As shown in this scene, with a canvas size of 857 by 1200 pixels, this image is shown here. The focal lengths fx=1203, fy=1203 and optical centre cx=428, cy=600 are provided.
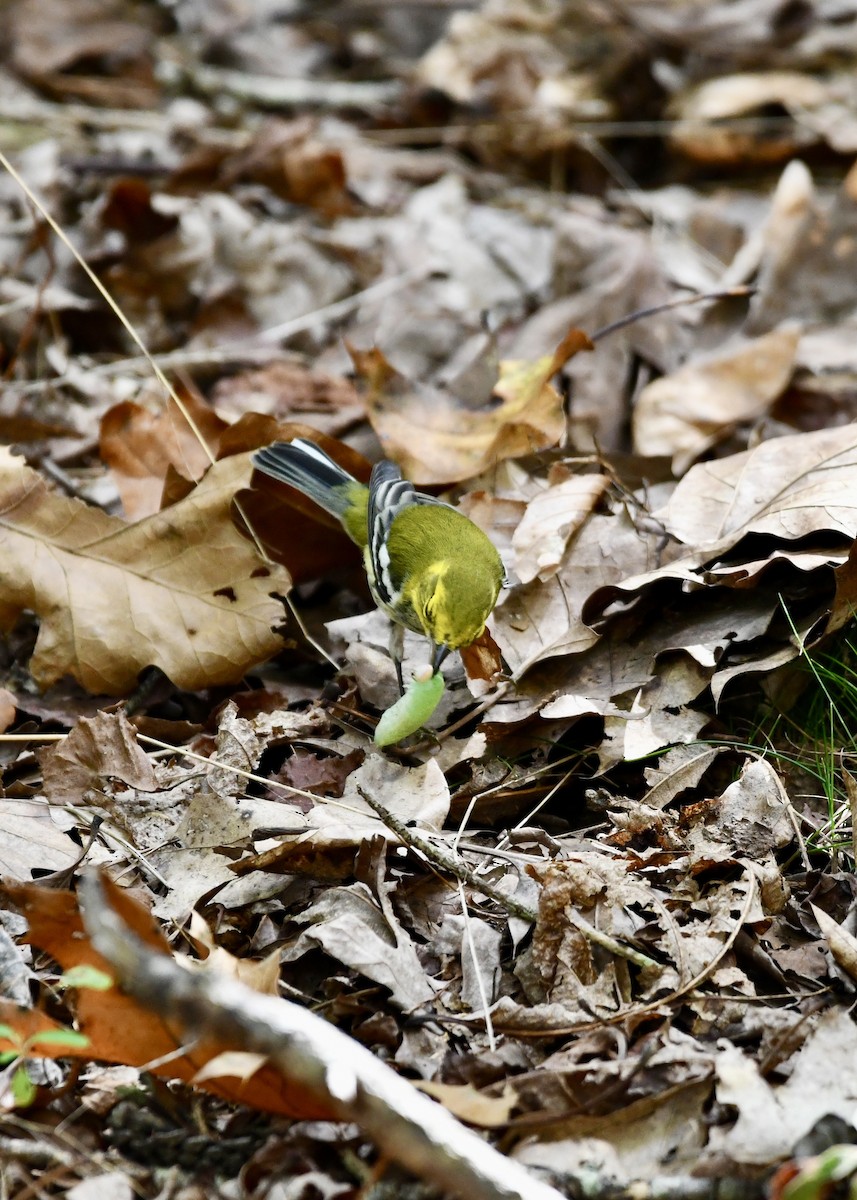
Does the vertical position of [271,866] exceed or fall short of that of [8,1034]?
it falls short

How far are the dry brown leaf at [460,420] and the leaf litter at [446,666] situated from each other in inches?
0.8

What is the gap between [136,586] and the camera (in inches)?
153

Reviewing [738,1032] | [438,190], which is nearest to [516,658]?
[738,1032]

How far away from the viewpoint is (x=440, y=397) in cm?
511

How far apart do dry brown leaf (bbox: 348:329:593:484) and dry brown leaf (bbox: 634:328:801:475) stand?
21.8 inches

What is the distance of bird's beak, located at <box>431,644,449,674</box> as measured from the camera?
143 inches

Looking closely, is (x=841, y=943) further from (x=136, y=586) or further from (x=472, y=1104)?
(x=136, y=586)

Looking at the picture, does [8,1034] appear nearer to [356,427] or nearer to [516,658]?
[516,658]

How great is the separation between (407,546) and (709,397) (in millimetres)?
1820

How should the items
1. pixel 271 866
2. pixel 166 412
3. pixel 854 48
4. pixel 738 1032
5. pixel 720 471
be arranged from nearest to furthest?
pixel 738 1032 < pixel 271 866 < pixel 720 471 < pixel 166 412 < pixel 854 48

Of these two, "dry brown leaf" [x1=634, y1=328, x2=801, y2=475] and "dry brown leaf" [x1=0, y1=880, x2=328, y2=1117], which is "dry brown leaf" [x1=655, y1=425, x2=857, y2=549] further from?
"dry brown leaf" [x1=0, y1=880, x2=328, y2=1117]

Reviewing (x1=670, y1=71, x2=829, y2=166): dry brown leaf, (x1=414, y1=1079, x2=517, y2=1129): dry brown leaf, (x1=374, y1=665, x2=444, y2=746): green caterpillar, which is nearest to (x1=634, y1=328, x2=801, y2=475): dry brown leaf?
(x1=374, y1=665, x2=444, y2=746): green caterpillar

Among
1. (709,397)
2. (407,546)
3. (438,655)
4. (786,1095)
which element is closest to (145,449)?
(407,546)

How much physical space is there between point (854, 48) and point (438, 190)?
11.6 feet
